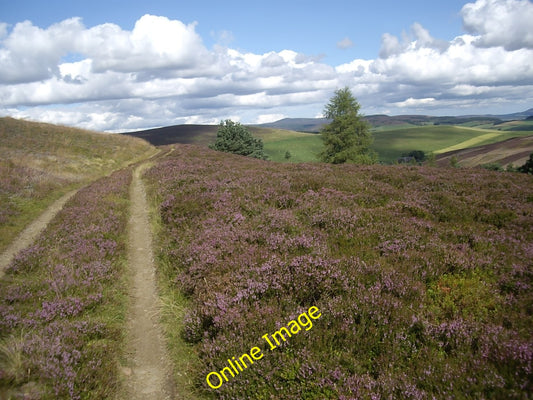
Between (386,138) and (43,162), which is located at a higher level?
(43,162)

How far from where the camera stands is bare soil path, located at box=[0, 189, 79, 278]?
1010 cm

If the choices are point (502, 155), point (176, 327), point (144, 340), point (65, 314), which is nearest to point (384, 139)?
point (502, 155)

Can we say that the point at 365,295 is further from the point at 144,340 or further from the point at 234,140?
the point at 234,140

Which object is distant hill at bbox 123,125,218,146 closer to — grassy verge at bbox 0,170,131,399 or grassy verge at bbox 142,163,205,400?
grassy verge at bbox 0,170,131,399

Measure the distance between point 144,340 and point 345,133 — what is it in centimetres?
4709

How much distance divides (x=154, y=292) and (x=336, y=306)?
4926 mm

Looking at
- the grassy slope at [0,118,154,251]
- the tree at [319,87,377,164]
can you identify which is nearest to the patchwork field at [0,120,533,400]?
the grassy slope at [0,118,154,251]

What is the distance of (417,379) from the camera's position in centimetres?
369

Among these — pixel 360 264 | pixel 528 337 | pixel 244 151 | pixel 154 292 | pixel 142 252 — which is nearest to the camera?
pixel 528 337

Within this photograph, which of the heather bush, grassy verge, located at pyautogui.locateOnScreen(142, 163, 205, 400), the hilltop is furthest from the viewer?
the hilltop

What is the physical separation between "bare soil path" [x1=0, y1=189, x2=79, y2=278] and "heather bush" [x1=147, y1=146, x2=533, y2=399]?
5083 mm

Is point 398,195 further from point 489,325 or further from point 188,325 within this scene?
point 188,325

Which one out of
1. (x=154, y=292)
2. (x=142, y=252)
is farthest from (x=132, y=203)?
(x=154, y=292)

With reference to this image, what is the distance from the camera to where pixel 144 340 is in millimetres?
5984
